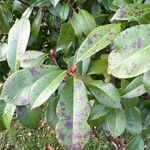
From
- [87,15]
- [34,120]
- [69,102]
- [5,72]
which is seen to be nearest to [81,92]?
[69,102]

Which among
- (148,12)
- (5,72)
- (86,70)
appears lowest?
(5,72)

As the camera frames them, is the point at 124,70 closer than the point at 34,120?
Yes

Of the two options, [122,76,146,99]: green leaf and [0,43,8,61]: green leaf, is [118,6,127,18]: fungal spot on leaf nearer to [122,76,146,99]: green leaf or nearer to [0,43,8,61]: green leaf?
[122,76,146,99]: green leaf

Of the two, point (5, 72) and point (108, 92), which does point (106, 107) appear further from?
point (5, 72)

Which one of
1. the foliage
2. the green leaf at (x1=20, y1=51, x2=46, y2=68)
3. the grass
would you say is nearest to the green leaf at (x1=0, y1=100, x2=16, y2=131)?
the foliage

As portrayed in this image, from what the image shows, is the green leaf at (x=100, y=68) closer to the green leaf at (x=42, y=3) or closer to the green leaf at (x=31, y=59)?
the green leaf at (x=31, y=59)

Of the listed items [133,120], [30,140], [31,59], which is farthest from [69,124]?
[30,140]

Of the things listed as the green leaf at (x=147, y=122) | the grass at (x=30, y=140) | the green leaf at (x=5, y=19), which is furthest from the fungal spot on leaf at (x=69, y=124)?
the grass at (x=30, y=140)

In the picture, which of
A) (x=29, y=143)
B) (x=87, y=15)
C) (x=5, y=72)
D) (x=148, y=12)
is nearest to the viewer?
(x=148, y=12)
